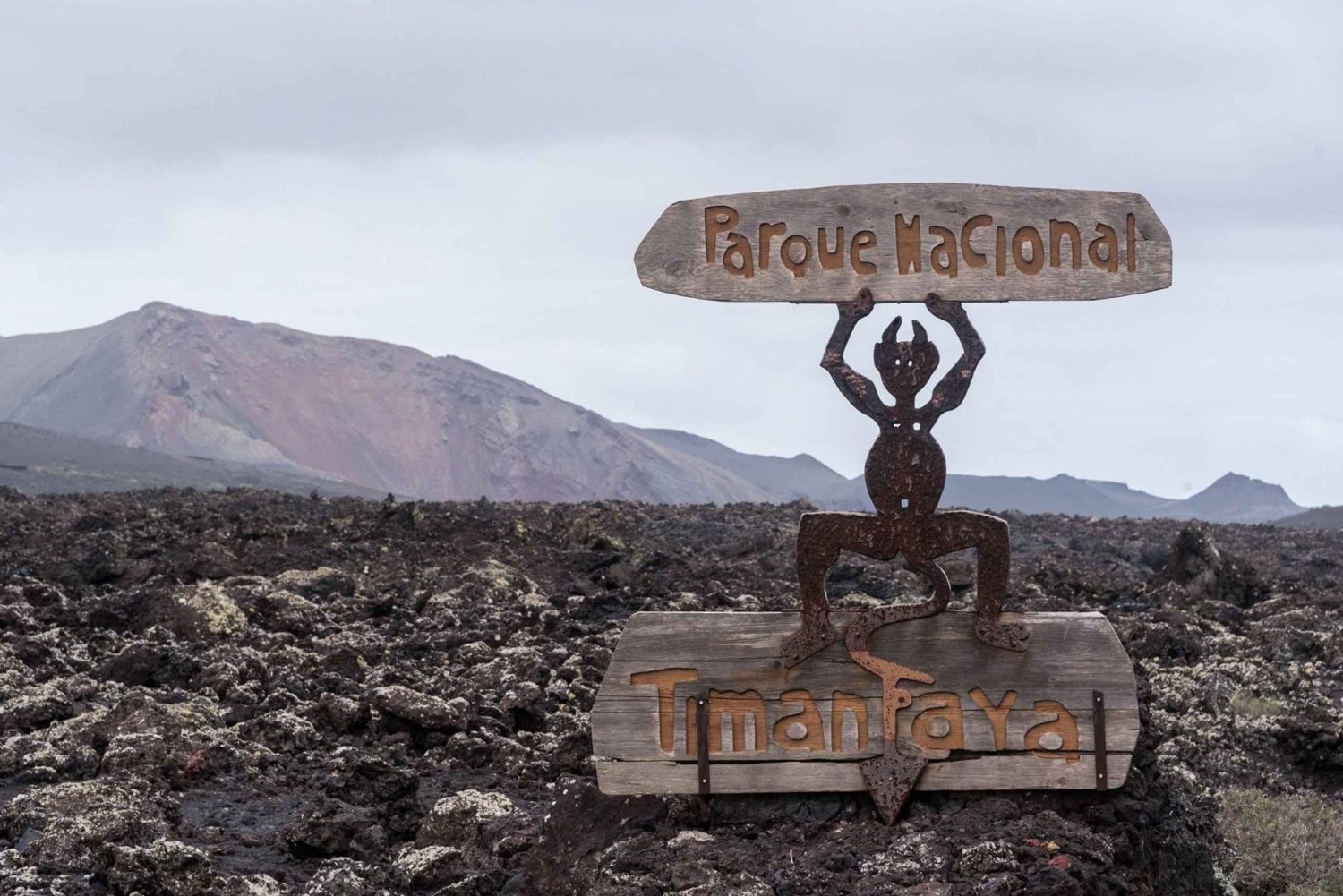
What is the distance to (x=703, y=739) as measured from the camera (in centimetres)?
581

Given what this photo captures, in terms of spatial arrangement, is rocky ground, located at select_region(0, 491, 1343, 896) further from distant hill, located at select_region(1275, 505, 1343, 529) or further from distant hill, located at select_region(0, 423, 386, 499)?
distant hill, located at select_region(0, 423, 386, 499)

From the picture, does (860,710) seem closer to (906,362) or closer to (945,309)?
(906,362)

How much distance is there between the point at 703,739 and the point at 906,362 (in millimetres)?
1516

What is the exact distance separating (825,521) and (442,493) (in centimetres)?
14598

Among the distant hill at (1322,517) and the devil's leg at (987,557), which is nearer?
the devil's leg at (987,557)

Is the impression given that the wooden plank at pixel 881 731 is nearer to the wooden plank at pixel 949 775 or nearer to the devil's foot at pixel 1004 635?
the wooden plank at pixel 949 775

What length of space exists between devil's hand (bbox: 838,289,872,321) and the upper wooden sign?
0.03 metres

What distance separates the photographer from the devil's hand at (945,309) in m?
5.88

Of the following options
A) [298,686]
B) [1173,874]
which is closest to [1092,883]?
[1173,874]

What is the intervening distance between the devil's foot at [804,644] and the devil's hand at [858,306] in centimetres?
111

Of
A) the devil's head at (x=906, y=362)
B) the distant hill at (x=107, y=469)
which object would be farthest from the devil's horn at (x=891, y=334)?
the distant hill at (x=107, y=469)

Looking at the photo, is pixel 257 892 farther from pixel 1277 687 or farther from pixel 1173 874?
pixel 1277 687

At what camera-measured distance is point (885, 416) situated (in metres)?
5.88

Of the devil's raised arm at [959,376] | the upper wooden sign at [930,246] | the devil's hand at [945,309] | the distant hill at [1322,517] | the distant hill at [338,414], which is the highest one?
the distant hill at [338,414]
